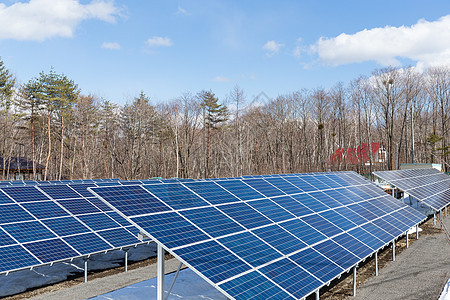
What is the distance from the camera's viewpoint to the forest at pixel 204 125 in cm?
5203

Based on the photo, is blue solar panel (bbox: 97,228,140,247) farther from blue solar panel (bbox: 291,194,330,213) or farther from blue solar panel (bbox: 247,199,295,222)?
blue solar panel (bbox: 291,194,330,213)

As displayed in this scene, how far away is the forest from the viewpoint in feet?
171

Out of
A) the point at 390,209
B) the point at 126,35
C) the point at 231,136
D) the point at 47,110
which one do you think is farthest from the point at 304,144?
the point at 390,209

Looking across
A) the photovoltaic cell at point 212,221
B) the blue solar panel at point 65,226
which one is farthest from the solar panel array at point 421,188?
the blue solar panel at point 65,226

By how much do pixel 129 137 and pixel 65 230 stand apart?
4109 centimetres

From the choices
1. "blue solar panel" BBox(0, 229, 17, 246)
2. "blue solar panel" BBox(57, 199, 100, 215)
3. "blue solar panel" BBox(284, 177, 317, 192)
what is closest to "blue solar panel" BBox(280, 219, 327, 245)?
"blue solar panel" BBox(284, 177, 317, 192)

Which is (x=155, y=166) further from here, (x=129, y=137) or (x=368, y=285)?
(x=368, y=285)

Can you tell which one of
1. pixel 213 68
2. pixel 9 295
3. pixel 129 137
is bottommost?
pixel 9 295

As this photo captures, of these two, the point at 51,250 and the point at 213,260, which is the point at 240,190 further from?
the point at 51,250

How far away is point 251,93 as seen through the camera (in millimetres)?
53906

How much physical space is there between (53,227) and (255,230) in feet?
25.8

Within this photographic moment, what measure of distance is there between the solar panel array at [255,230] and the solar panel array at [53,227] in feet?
16.5

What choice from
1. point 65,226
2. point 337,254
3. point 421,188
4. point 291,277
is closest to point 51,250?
point 65,226

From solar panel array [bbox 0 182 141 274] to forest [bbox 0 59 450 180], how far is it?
32.8 m
